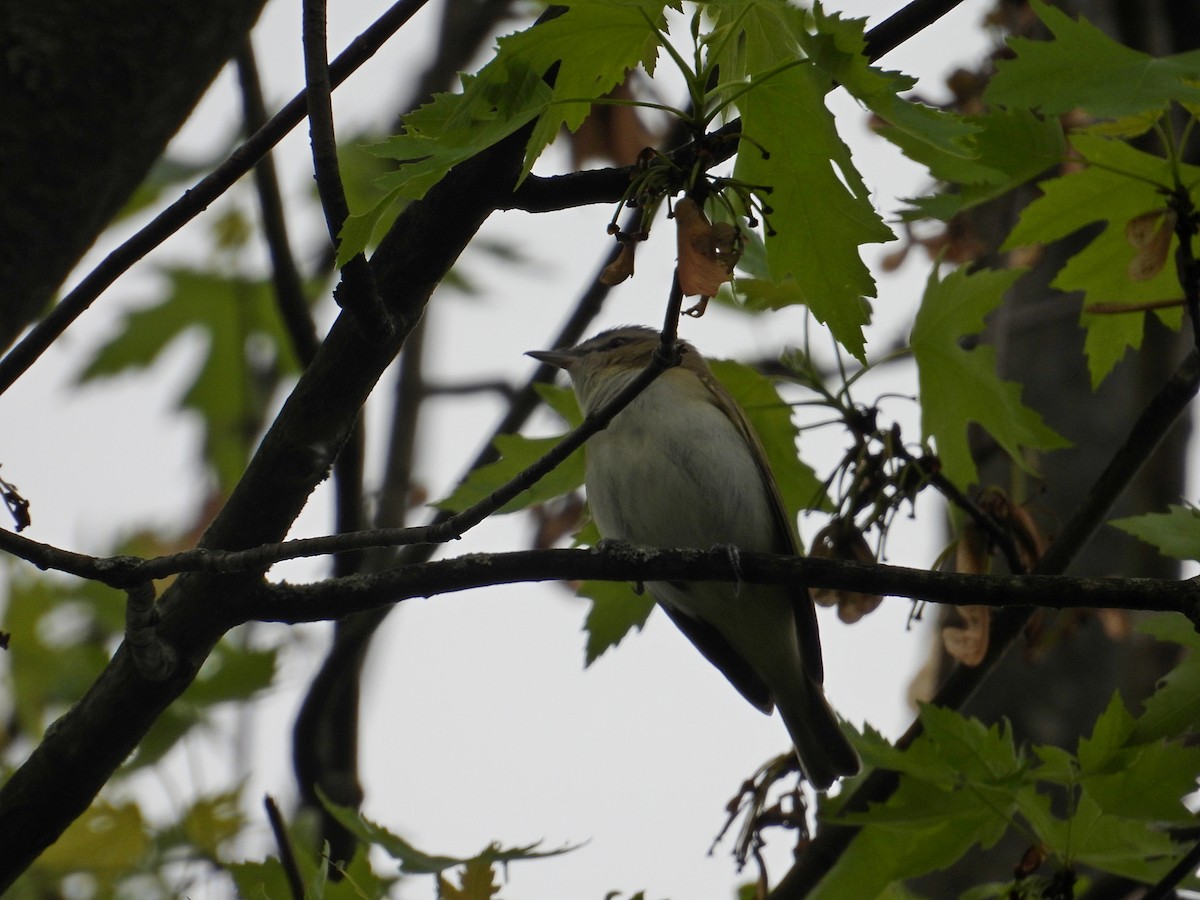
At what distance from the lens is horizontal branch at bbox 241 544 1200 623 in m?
2.16

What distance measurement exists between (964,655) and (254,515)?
5.62 ft

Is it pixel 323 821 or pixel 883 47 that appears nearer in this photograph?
pixel 883 47

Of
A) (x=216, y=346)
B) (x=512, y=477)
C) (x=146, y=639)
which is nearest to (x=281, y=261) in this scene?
(x=512, y=477)

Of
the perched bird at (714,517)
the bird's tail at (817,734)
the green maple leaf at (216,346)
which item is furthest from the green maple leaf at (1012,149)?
the green maple leaf at (216,346)

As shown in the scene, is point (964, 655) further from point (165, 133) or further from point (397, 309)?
point (165, 133)

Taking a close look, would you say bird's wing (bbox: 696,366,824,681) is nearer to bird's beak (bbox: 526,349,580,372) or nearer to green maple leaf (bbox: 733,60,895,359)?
bird's beak (bbox: 526,349,580,372)

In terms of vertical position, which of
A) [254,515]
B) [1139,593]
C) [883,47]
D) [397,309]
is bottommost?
[1139,593]

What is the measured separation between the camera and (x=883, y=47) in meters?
2.46

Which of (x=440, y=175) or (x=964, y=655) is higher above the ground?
(x=440, y=175)

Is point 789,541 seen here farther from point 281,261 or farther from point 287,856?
point 287,856

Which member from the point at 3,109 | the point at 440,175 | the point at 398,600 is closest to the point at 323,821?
the point at 398,600

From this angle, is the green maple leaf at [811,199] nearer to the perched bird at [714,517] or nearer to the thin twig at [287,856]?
the thin twig at [287,856]

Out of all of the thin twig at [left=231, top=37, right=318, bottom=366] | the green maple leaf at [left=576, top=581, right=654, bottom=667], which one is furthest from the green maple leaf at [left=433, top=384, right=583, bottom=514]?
the thin twig at [left=231, top=37, right=318, bottom=366]

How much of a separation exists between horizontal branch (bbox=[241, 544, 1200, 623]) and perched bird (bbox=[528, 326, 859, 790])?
170 centimetres
